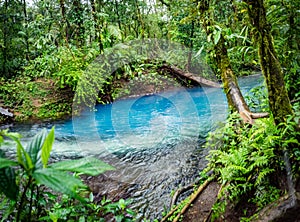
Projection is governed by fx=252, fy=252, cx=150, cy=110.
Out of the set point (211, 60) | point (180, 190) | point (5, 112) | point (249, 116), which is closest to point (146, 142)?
point (180, 190)

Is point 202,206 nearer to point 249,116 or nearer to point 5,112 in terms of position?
point 249,116

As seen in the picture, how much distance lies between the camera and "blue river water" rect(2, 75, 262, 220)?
3.44 m

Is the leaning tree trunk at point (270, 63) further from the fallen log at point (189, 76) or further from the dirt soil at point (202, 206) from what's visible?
the fallen log at point (189, 76)

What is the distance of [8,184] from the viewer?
3.09 ft

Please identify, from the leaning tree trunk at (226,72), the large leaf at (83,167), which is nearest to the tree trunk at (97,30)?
the leaning tree trunk at (226,72)

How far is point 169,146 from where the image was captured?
480 centimetres

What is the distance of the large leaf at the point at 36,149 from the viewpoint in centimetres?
97

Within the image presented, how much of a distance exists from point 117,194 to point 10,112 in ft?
22.7

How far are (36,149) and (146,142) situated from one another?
421 centimetres

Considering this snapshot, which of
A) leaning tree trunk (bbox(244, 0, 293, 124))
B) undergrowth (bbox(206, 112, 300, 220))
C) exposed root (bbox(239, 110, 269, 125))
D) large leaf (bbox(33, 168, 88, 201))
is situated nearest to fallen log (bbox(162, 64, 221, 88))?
exposed root (bbox(239, 110, 269, 125))

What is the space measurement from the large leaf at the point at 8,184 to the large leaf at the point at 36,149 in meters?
0.10

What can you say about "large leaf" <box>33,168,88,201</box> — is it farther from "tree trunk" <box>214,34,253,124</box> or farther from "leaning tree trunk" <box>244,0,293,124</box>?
"tree trunk" <box>214,34,253,124</box>

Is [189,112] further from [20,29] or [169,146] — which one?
[20,29]

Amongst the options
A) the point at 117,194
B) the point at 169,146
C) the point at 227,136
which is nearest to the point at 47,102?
the point at 169,146
